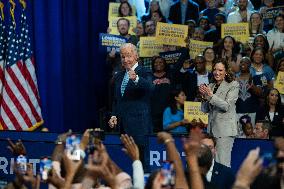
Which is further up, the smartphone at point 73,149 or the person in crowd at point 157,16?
the person in crowd at point 157,16

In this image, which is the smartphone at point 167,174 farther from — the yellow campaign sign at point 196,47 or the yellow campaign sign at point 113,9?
the yellow campaign sign at point 113,9

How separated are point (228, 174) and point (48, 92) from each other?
6.49 metres

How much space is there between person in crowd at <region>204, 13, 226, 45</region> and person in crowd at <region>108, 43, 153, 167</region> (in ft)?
12.5

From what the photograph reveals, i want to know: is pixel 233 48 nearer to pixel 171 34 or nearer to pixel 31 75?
pixel 171 34

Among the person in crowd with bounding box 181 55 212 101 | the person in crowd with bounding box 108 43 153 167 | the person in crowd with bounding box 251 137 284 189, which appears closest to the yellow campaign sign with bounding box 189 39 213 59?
the person in crowd with bounding box 181 55 212 101

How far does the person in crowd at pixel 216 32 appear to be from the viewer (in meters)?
12.4

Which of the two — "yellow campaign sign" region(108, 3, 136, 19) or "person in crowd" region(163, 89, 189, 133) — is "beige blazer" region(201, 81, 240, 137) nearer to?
"person in crowd" region(163, 89, 189, 133)

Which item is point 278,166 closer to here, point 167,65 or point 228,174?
point 228,174

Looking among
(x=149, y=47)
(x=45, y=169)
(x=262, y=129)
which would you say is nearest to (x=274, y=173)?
(x=45, y=169)

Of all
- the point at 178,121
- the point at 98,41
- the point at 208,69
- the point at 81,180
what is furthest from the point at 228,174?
the point at 98,41

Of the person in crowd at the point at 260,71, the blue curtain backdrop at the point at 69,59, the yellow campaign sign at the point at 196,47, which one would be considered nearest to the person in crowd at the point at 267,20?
the person in crowd at the point at 260,71

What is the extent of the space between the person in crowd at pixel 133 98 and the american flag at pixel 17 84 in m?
3.82

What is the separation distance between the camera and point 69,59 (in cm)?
1327

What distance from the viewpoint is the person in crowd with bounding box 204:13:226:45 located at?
1244 centimetres
